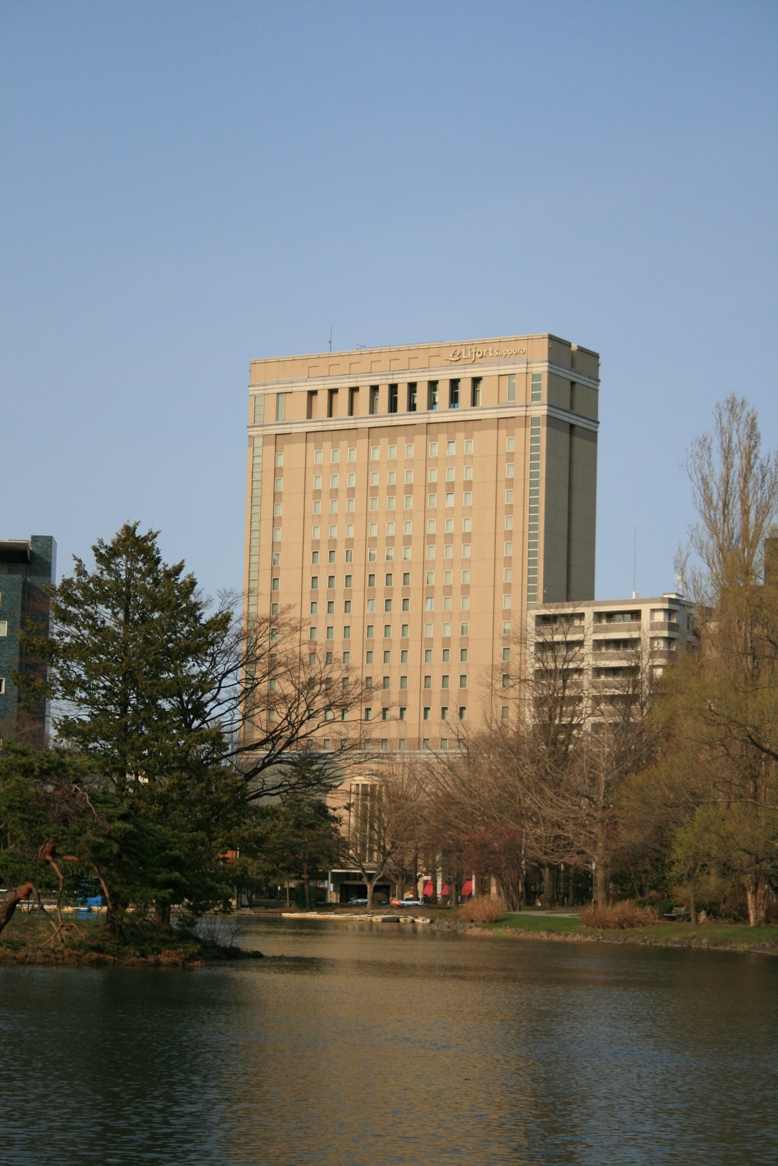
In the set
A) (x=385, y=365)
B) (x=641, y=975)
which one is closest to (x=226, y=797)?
(x=641, y=975)

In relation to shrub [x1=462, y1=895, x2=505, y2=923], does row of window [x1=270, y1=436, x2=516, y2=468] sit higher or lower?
higher

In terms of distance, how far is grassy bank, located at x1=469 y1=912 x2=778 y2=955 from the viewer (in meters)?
53.1

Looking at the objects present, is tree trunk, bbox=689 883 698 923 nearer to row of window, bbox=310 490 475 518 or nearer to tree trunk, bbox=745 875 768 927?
tree trunk, bbox=745 875 768 927

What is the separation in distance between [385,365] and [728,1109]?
136 meters

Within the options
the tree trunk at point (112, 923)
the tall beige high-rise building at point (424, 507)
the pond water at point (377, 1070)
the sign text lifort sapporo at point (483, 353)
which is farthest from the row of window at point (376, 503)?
the tree trunk at point (112, 923)

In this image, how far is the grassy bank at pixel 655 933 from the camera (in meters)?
53.1

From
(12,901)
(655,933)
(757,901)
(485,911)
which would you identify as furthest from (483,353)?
(12,901)

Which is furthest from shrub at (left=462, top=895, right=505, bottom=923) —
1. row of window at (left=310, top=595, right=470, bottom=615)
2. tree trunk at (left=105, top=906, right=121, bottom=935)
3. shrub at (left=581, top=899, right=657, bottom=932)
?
row of window at (left=310, top=595, right=470, bottom=615)

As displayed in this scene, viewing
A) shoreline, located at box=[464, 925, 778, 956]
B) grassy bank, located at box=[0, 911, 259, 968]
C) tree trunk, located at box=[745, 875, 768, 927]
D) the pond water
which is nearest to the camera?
the pond water

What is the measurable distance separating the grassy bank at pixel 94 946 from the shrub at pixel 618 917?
29.7m

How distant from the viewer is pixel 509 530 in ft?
465

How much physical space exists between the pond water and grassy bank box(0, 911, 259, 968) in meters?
1.00

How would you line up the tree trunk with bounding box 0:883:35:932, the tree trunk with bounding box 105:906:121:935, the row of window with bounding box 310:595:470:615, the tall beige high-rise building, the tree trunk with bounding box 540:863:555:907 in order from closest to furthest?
the tree trunk with bounding box 0:883:35:932
the tree trunk with bounding box 105:906:121:935
the tree trunk with bounding box 540:863:555:907
the tall beige high-rise building
the row of window with bounding box 310:595:470:615

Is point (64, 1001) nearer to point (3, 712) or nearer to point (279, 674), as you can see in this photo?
point (279, 674)
